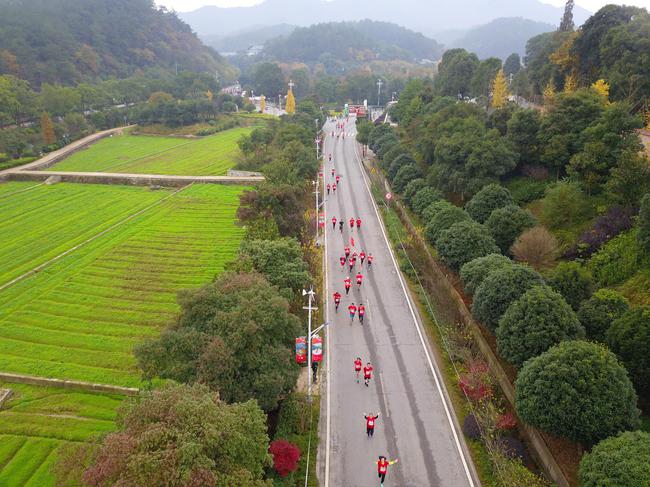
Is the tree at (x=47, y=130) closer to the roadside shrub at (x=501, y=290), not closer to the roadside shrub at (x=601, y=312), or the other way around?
the roadside shrub at (x=501, y=290)

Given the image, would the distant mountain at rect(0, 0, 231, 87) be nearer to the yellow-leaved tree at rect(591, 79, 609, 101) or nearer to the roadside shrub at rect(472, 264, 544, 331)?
the yellow-leaved tree at rect(591, 79, 609, 101)

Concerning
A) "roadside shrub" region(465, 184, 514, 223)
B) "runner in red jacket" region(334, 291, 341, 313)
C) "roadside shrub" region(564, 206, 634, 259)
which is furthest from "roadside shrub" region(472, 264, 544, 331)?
"roadside shrub" region(465, 184, 514, 223)

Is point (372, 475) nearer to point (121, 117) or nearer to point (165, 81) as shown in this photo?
point (121, 117)

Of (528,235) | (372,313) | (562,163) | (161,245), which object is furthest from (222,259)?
(562,163)

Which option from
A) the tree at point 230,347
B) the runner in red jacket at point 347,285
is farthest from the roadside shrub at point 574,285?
the tree at point 230,347

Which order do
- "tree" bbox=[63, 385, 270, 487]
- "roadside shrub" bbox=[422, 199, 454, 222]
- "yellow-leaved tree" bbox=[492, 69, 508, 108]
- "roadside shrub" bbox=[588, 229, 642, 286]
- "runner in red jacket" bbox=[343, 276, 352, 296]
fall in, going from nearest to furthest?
"tree" bbox=[63, 385, 270, 487] < "roadside shrub" bbox=[588, 229, 642, 286] < "runner in red jacket" bbox=[343, 276, 352, 296] < "roadside shrub" bbox=[422, 199, 454, 222] < "yellow-leaved tree" bbox=[492, 69, 508, 108]
